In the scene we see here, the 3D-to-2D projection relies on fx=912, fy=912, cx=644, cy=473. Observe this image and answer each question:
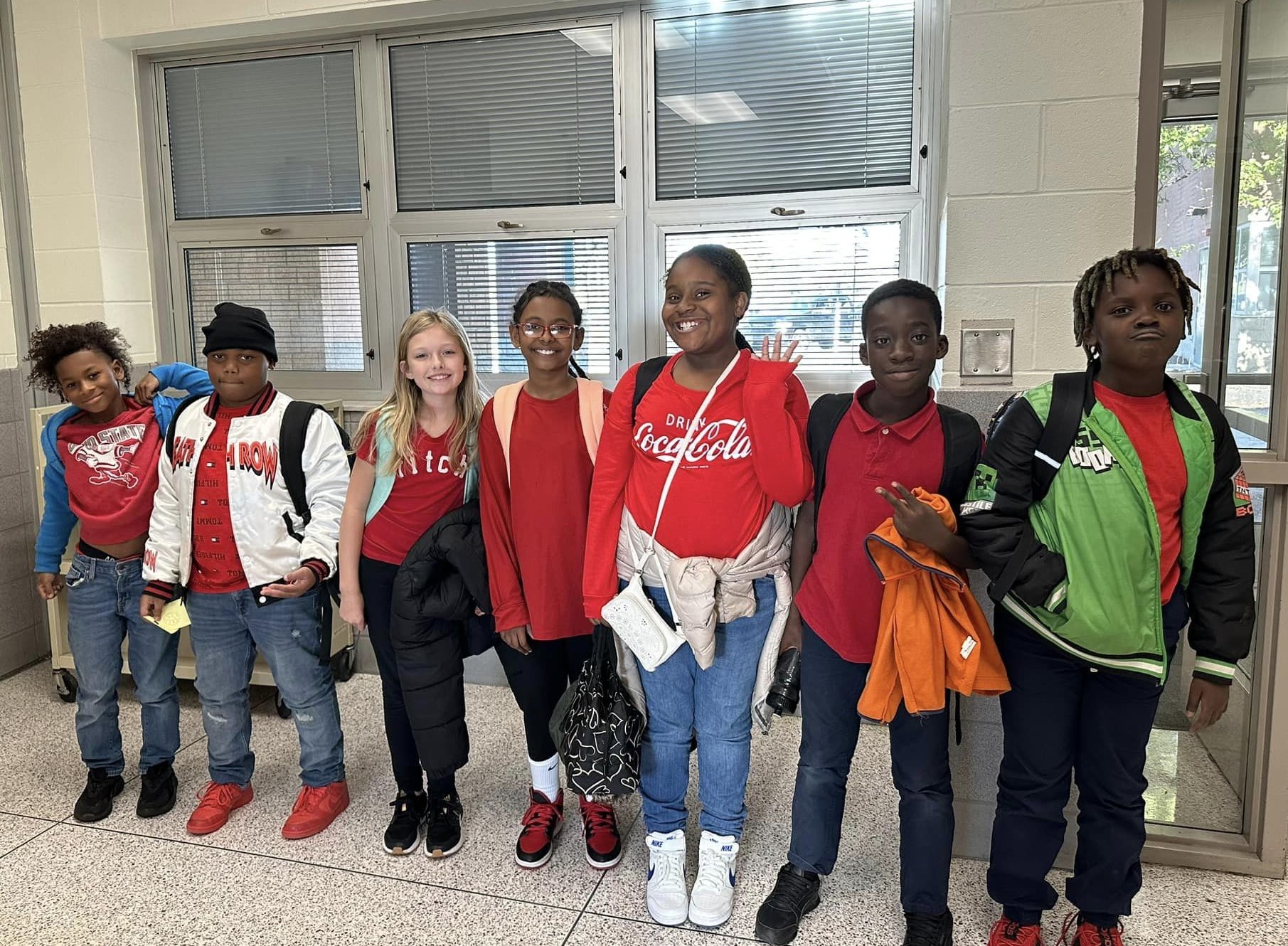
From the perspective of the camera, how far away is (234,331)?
220cm

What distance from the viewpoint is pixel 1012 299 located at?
2.10 metres

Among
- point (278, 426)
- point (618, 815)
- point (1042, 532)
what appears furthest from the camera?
point (618, 815)

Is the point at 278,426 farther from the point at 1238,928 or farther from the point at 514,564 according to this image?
the point at 1238,928

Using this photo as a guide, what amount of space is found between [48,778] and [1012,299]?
2.95m

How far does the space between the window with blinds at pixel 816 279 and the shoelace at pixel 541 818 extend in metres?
1.60

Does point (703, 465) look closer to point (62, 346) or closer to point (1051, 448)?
point (1051, 448)

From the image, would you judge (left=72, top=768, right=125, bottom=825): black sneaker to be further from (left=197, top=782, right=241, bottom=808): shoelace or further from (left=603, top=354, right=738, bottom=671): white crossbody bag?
(left=603, top=354, right=738, bottom=671): white crossbody bag

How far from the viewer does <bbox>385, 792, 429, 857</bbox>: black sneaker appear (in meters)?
2.27

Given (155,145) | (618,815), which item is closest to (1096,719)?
(618,815)

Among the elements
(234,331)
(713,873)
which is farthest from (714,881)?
(234,331)

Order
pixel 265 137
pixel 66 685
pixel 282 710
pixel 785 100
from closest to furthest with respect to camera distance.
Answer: pixel 785 100
pixel 282 710
pixel 66 685
pixel 265 137

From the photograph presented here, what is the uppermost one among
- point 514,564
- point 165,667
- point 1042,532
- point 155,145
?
point 155,145

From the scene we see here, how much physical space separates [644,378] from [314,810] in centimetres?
145

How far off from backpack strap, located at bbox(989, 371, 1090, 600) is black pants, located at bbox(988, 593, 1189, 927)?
0.17m
